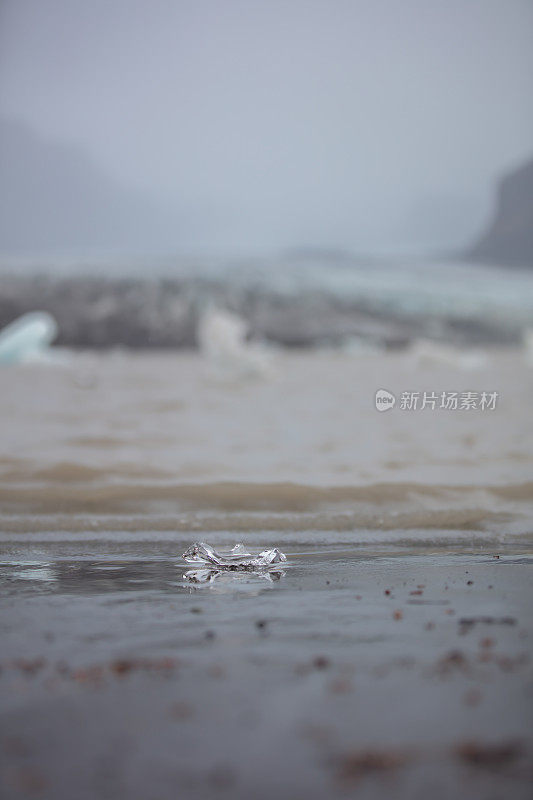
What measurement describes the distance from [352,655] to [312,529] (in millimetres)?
2264

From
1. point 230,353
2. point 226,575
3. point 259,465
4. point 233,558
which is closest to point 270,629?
point 226,575

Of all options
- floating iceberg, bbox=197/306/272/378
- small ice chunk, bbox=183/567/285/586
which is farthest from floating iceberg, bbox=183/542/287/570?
floating iceberg, bbox=197/306/272/378

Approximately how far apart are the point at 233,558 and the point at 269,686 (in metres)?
1.51

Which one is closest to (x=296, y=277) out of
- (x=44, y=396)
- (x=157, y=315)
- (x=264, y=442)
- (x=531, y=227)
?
(x=157, y=315)

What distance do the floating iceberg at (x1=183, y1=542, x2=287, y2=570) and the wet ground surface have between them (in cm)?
20

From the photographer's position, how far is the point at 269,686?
77.3 inches

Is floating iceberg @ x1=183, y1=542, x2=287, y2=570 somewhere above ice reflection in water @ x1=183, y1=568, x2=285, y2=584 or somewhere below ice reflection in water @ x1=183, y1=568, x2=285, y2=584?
above

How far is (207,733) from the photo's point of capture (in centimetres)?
173

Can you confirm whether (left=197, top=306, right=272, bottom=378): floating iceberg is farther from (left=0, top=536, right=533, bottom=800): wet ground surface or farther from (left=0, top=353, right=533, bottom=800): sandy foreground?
(left=0, top=536, right=533, bottom=800): wet ground surface

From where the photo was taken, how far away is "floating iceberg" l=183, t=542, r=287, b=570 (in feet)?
11.1

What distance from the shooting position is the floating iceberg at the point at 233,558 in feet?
11.1

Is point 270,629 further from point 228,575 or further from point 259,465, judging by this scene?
point 259,465

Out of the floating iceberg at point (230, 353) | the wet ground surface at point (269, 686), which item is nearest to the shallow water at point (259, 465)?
the wet ground surface at point (269, 686)

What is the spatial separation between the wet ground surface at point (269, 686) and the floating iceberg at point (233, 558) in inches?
8.0
